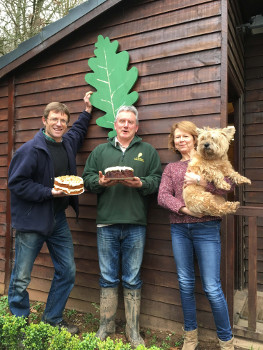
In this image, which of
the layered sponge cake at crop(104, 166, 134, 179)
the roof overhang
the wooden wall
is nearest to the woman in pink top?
the layered sponge cake at crop(104, 166, 134, 179)

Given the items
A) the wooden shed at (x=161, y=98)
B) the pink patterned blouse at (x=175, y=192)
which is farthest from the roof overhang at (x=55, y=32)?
the pink patterned blouse at (x=175, y=192)

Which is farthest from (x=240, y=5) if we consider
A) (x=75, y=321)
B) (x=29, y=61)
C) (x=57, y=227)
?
(x=75, y=321)

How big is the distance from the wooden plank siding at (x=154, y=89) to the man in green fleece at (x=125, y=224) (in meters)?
0.44

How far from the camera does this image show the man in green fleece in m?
2.80

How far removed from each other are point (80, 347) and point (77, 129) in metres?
2.38

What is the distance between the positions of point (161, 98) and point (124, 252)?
1769 mm

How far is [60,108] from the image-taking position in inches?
114

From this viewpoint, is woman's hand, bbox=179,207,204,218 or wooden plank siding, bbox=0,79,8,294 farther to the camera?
wooden plank siding, bbox=0,79,8,294

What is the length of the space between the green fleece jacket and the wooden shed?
379mm

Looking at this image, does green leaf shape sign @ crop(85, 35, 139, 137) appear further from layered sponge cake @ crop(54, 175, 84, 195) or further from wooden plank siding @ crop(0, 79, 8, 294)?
wooden plank siding @ crop(0, 79, 8, 294)

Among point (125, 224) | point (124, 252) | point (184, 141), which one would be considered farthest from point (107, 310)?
point (184, 141)

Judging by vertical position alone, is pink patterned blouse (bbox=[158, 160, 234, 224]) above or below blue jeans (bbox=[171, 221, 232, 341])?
above

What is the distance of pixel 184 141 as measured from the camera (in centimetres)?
264

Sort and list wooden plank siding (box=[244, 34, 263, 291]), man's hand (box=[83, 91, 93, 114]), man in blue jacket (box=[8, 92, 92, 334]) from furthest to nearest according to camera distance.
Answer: wooden plank siding (box=[244, 34, 263, 291]), man's hand (box=[83, 91, 93, 114]), man in blue jacket (box=[8, 92, 92, 334])
